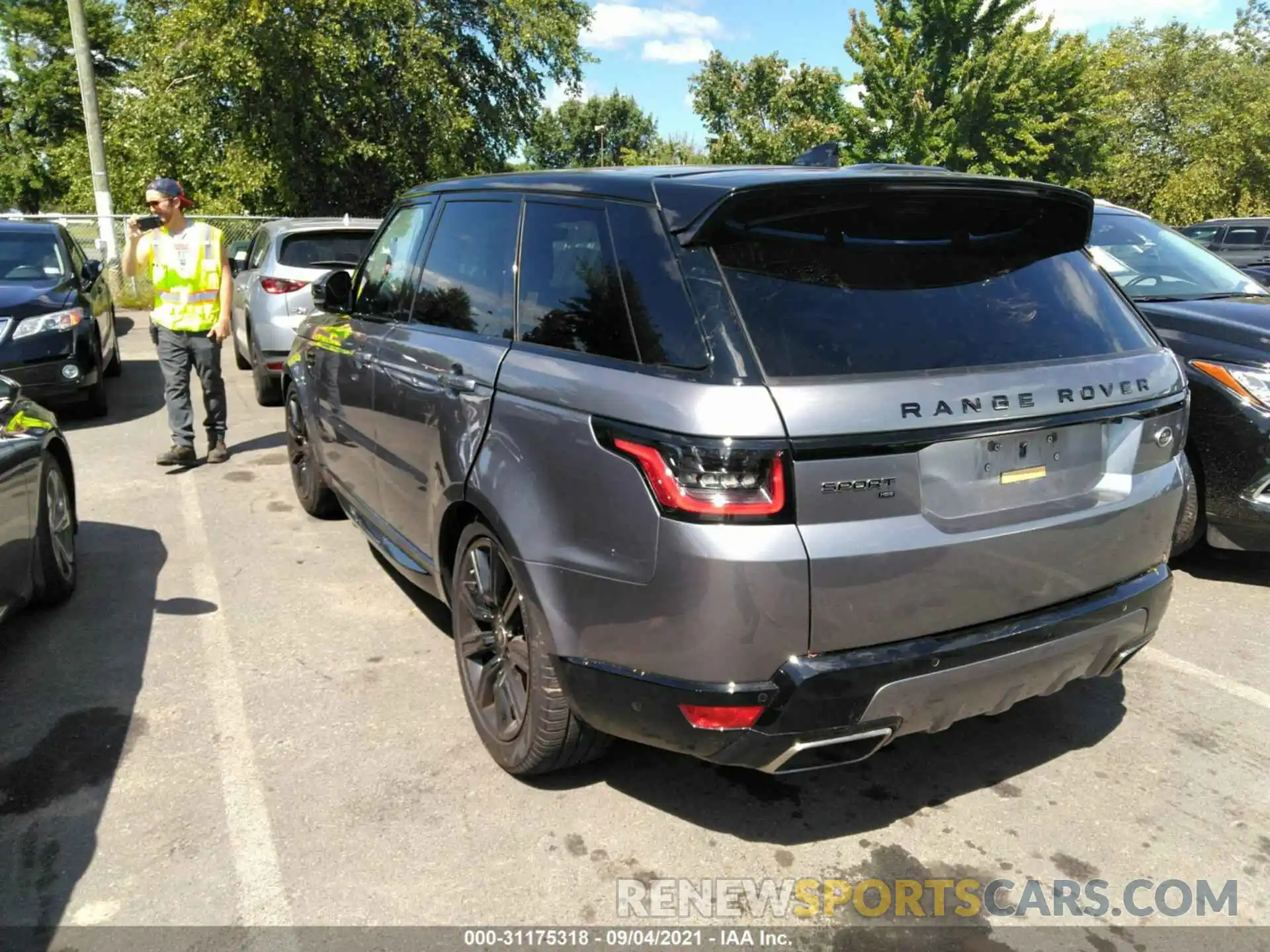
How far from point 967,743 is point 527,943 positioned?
1.72m

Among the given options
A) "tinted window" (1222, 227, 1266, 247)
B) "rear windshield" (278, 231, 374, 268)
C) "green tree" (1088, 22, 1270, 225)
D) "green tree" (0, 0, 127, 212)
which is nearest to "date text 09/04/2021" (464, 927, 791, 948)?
"rear windshield" (278, 231, 374, 268)

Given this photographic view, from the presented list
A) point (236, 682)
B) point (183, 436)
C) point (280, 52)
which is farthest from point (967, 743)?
point (280, 52)

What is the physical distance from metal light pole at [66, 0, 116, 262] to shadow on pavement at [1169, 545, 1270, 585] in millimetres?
16638

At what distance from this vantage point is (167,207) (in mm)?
6609

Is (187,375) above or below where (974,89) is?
below

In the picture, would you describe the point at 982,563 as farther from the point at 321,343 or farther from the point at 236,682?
the point at 321,343

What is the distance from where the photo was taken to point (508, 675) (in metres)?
3.12

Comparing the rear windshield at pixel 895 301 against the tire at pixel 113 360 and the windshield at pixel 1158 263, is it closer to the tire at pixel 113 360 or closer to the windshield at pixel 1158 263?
the windshield at pixel 1158 263

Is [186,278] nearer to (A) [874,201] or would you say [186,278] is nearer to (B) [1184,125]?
(A) [874,201]

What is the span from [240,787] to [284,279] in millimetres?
6390

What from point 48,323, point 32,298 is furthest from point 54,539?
point 32,298

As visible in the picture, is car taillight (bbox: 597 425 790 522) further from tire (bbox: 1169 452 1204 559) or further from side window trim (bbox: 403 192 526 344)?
tire (bbox: 1169 452 1204 559)

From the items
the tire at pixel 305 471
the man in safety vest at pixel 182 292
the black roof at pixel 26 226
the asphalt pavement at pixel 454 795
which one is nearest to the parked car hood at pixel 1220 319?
the asphalt pavement at pixel 454 795

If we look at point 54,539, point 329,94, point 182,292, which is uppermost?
point 329,94
